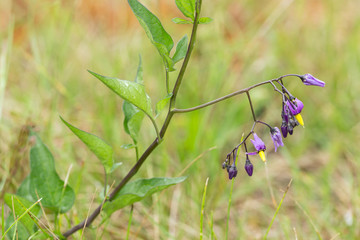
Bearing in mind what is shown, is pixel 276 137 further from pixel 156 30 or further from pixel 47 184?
pixel 47 184

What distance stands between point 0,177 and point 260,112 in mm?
2189

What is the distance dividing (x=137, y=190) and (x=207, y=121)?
180cm

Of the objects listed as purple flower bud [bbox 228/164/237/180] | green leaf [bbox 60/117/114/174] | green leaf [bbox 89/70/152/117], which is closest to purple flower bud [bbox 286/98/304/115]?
purple flower bud [bbox 228/164/237/180]

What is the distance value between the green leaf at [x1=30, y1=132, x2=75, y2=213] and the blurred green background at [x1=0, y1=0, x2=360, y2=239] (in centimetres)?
26

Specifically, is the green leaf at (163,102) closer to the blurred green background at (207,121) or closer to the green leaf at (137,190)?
the green leaf at (137,190)

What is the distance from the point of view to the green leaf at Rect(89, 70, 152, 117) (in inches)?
55.8

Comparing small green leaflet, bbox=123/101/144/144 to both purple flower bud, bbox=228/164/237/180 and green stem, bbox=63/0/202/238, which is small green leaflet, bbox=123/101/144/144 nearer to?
green stem, bbox=63/0/202/238

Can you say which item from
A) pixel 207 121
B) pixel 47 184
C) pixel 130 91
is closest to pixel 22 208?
pixel 47 184

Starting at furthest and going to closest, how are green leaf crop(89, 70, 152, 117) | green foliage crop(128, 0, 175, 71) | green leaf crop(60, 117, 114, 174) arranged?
green leaf crop(60, 117, 114, 174)
green foliage crop(128, 0, 175, 71)
green leaf crop(89, 70, 152, 117)

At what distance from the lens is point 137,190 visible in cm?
176

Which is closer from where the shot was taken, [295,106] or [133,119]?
[295,106]

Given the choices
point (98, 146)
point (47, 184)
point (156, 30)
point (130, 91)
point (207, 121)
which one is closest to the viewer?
point (130, 91)

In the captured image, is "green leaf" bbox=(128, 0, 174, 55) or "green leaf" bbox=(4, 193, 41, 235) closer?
"green leaf" bbox=(128, 0, 174, 55)

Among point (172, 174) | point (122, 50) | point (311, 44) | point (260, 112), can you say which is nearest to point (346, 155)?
point (260, 112)
